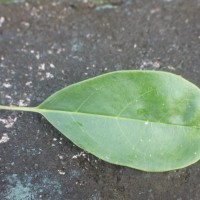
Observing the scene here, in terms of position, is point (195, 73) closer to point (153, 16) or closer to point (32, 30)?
point (153, 16)

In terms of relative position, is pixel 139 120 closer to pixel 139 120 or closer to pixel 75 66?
pixel 139 120

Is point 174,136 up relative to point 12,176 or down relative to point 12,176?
up

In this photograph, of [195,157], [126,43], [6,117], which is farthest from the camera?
[126,43]

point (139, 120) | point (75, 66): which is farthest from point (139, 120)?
point (75, 66)

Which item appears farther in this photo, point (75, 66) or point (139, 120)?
point (75, 66)

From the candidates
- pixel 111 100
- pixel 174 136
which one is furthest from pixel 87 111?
pixel 174 136
